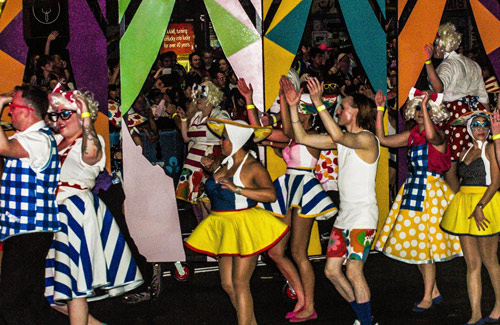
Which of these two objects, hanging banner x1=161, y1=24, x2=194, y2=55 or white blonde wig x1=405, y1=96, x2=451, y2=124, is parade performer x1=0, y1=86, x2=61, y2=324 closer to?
white blonde wig x1=405, y1=96, x2=451, y2=124

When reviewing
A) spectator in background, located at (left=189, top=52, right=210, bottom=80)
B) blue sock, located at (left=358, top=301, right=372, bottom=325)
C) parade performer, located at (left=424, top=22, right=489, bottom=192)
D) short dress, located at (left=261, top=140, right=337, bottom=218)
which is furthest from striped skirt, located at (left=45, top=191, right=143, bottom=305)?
parade performer, located at (left=424, top=22, right=489, bottom=192)

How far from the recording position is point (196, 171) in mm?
7949

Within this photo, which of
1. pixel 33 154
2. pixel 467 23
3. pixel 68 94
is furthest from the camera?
pixel 467 23

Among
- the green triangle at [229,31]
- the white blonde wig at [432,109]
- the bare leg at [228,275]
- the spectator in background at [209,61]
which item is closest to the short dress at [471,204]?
the white blonde wig at [432,109]

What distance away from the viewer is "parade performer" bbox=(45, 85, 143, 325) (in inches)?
202

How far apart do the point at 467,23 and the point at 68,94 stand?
4.84 metres

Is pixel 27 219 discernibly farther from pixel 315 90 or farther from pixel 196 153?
pixel 196 153

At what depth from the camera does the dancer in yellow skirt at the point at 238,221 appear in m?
5.19

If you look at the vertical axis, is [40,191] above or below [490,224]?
above

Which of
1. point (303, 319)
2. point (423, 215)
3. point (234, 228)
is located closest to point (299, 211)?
point (303, 319)

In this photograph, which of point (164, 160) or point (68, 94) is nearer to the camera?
point (68, 94)

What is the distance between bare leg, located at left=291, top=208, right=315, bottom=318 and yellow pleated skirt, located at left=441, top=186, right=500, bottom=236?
1.12 meters

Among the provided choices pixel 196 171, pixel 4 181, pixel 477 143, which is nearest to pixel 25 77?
pixel 196 171

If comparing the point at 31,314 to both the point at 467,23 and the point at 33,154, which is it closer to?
the point at 33,154
